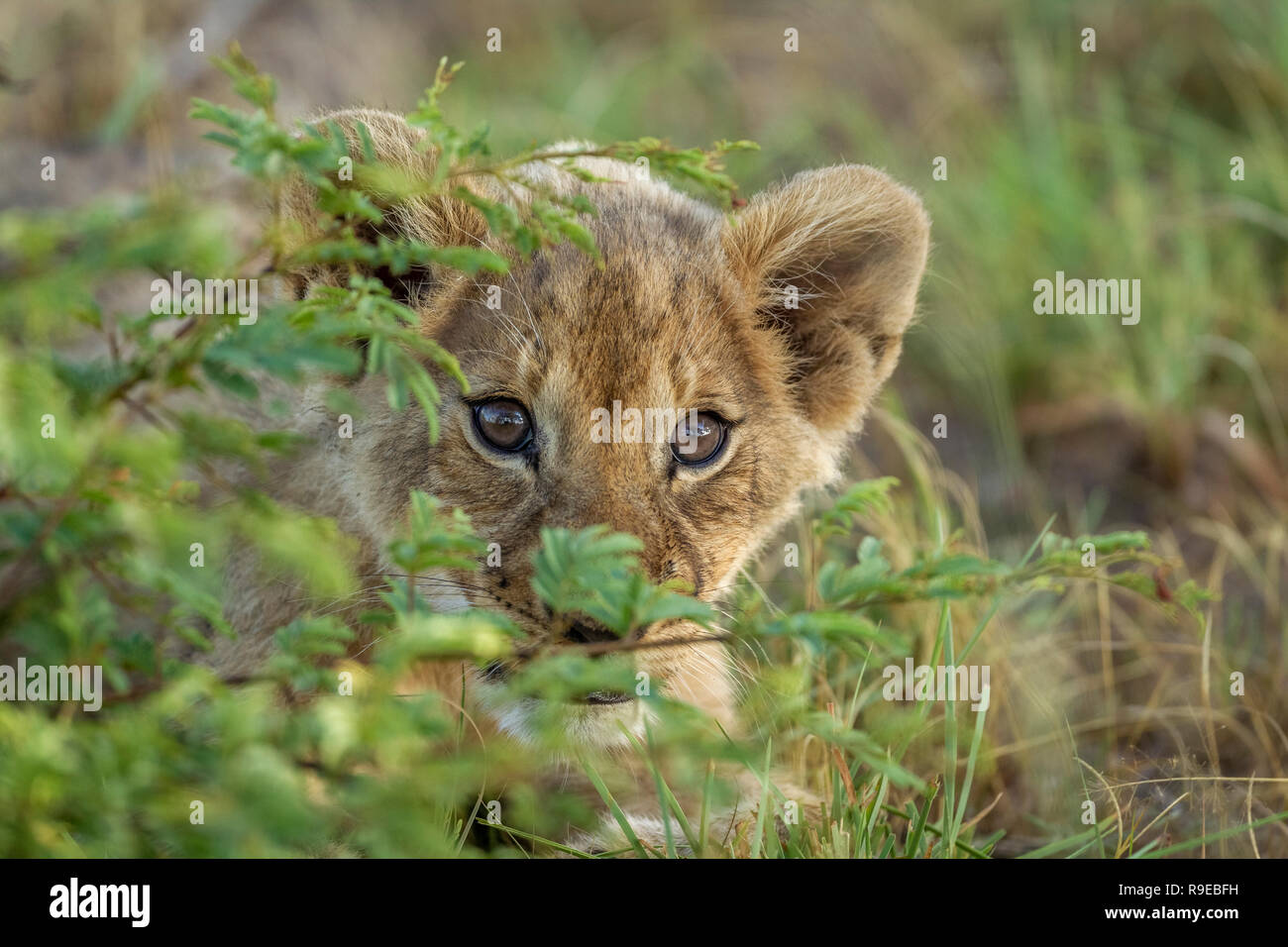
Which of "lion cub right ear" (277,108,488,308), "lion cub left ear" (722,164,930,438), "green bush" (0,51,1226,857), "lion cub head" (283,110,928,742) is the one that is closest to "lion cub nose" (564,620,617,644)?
"lion cub head" (283,110,928,742)

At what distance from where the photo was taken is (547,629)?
9.44 feet

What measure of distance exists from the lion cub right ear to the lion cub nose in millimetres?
1025

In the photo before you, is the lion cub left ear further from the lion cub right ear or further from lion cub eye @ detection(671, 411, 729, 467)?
the lion cub right ear

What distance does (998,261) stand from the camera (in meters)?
6.24

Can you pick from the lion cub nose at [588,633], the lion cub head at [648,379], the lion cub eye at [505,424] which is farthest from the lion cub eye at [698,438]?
the lion cub nose at [588,633]

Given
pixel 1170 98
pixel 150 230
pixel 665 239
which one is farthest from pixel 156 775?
pixel 1170 98

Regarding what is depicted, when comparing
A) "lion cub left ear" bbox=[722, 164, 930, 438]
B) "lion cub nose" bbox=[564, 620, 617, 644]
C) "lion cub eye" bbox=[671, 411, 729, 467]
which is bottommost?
"lion cub nose" bbox=[564, 620, 617, 644]

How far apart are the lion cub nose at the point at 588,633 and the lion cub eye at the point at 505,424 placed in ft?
1.93

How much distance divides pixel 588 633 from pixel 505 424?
67 cm

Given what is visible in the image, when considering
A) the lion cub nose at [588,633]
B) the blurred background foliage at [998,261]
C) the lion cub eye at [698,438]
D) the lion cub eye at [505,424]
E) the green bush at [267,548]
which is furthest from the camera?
the blurred background foliage at [998,261]

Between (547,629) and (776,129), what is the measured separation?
5073 mm

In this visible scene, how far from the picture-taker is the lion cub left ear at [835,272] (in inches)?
140

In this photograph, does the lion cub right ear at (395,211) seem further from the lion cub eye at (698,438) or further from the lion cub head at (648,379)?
the lion cub eye at (698,438)

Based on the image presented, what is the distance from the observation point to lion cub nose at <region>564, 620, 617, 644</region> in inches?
108
